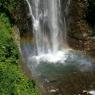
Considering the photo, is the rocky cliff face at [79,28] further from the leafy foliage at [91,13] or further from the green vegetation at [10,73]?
the green vegetation at [10,73]

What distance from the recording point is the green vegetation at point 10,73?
15.8 metres

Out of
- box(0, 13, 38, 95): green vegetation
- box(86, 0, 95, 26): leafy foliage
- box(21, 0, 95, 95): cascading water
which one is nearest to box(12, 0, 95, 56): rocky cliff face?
box(86, 0, 95, 26): leafy foliage

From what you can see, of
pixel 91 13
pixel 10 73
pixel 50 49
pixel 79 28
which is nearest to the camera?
pixel 10 73

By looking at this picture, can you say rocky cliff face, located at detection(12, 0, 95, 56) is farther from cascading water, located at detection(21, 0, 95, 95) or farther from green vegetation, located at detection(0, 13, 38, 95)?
green vegetation, located at detection(0, 13, 38, 95)

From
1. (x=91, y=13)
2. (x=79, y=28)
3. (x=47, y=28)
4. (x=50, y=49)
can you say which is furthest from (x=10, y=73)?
(x=91, y=13)

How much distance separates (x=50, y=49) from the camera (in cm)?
2470

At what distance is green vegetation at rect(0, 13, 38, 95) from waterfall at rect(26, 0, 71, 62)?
5170mm

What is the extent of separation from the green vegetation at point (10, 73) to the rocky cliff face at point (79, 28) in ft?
19.9

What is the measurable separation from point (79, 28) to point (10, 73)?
895 centimetres

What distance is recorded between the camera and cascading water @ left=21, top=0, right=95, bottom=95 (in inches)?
830

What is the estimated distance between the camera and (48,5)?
24.8 metres

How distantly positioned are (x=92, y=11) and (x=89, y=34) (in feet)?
4.86

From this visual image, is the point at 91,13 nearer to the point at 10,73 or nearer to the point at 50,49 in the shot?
the point at 50,49

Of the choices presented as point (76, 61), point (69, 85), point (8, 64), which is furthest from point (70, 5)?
point (8, 64)
